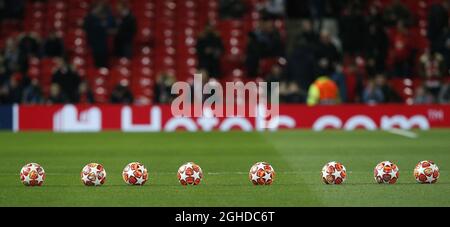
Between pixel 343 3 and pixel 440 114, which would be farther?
pixel 343 3

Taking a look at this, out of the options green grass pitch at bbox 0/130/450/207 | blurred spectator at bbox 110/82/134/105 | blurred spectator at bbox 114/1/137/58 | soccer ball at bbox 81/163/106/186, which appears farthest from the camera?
blurred spectator at bbox 114/1/137/58

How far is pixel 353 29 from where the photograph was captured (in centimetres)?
3319

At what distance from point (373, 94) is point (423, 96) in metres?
1.51

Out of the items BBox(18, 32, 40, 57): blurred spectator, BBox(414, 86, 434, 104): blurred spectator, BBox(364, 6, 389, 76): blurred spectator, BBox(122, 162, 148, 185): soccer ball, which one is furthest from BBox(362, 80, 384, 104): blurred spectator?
BBox(122, 162, 148, 185): soccer ball

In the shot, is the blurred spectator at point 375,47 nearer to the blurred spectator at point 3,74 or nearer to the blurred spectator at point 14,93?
the blurred spectator at point 14,93

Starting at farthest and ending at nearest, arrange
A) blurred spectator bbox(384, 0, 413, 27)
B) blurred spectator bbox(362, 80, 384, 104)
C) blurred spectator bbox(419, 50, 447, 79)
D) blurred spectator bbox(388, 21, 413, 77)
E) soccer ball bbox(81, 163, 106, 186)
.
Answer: blurred spectator bbox(384, 0, 413, 27), blurred spectator bbox(388, 21, 413, 77), blurred spectator bbox(419, 50, 447, 79), blurred spectator bbox(362, 80, 384, 104), soccer ball bbox(81, 163, 106, 186)

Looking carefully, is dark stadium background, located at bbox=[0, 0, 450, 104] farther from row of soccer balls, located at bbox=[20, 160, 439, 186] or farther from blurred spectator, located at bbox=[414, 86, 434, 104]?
row of soccer balls, located at bbox=[20, 160, 439, 186]

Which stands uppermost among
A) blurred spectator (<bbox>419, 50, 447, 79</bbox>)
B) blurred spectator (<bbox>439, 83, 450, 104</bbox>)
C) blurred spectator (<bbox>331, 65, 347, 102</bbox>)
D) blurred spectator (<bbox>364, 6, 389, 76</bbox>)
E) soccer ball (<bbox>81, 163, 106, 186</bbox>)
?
blurred spectator (<bbox>364, 6, 389, 76</bbox>)

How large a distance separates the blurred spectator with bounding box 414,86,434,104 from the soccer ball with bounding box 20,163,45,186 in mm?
19752

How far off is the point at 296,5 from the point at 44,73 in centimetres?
875

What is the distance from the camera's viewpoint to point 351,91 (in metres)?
33.8

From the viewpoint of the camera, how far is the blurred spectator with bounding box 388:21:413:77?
3378cm
